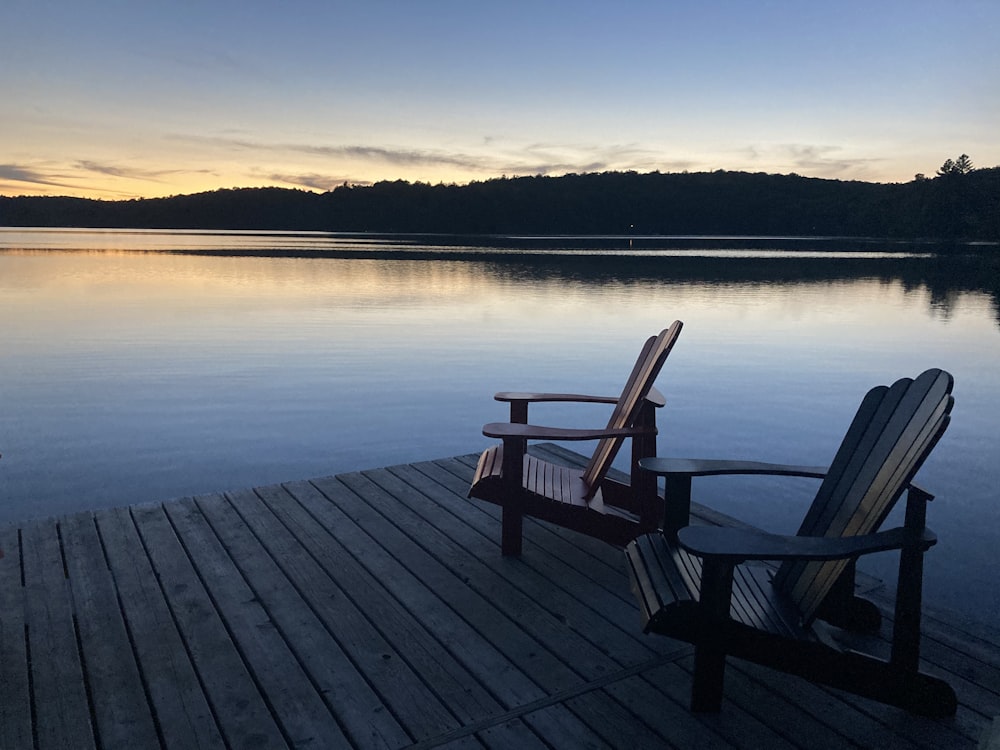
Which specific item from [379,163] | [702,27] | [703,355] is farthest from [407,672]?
[379,163]

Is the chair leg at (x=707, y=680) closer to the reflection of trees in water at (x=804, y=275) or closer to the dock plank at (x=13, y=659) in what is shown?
the dock plank at (x=13, y=659)

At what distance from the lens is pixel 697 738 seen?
2166 millimetres

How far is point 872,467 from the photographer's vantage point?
2404 millimetres

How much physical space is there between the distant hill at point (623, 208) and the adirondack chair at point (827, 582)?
8809 centimetres

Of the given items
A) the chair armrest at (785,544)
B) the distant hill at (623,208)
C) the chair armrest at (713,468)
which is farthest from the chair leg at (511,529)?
the distant hill at (623,208)

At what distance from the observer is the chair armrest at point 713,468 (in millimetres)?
2605

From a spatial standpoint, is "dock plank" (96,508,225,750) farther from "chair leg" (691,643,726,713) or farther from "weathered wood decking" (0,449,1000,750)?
"chair leg" (691,643,726,713)

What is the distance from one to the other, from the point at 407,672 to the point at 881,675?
159 centimetres

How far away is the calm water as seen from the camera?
6.59m

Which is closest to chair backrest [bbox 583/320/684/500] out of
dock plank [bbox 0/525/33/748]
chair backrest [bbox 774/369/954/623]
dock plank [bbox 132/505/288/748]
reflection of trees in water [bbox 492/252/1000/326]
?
chair backrest [bbox 774/369/954/623]

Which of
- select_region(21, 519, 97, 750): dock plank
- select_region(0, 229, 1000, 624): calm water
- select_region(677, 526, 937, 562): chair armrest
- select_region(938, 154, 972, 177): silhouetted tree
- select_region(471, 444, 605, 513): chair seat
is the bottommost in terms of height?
select_region(0, 229, 1000, 624): calm water

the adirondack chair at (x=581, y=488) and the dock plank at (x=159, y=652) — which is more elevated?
the adirondack chair at (x=581, y=488)

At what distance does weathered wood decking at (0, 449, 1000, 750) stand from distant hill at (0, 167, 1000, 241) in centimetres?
8823

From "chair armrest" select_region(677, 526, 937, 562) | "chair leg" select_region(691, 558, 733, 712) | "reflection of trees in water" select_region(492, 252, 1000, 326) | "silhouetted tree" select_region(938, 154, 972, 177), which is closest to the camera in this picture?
"chair armrest" select_region(677, 526, 937, 562)
